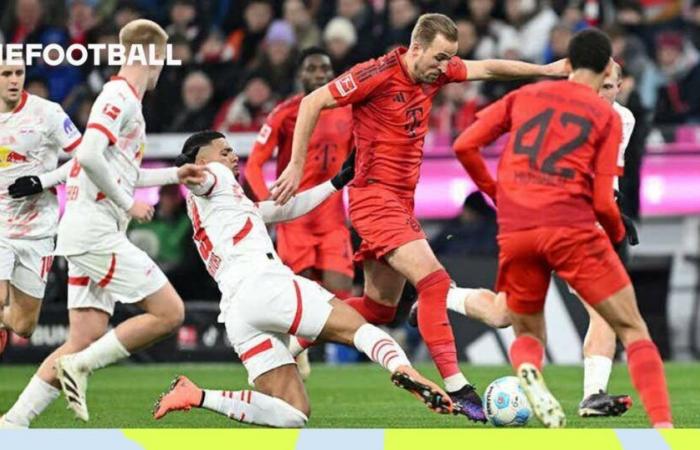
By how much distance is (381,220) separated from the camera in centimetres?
1022

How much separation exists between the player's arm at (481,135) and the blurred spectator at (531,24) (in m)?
8.89

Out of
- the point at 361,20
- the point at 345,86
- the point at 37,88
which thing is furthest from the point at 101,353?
the point at 361,20

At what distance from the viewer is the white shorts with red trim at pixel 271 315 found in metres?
9.09

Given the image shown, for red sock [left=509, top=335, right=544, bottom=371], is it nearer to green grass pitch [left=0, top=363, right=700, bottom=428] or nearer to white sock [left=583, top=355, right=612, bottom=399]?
green grass pitch [left=0, top=363, right=700, bottom=428]

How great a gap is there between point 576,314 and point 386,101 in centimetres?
563

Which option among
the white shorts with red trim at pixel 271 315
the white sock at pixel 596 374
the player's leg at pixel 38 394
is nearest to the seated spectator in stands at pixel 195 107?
the player's leg at pixel 38 394

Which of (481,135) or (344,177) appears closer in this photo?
(481,135)

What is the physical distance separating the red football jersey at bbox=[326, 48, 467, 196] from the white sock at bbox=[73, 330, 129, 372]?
1.76 m

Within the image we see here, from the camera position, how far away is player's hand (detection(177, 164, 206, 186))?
9.16 meters

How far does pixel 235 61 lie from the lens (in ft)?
60.6

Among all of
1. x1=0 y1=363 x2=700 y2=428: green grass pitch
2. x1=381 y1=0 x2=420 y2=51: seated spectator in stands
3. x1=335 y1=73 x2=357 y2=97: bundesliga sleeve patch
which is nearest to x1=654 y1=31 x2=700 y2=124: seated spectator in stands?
x1=381 y1=0 x2=420 y2=51: seated spectator in stands

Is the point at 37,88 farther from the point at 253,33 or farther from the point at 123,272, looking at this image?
the point at 123,272

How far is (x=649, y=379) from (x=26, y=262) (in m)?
4.46

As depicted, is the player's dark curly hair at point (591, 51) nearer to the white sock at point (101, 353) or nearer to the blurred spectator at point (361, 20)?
the white sock at point (101, 353)
